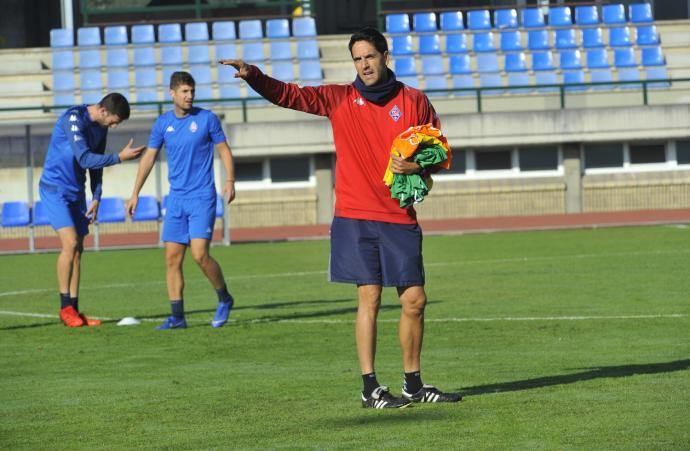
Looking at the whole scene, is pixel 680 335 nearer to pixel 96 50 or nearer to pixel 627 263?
pixel 627 263

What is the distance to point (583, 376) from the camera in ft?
30.8

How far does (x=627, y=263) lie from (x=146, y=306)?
6.84m

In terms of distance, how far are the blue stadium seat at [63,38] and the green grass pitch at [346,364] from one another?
17.6 meters

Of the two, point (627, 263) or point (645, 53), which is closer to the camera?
point (627, 263)

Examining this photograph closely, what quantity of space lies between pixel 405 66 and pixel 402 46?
33.2 inches

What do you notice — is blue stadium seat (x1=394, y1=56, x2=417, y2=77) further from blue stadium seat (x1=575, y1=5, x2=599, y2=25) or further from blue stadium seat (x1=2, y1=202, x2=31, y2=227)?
blue stadium seat (x1=2, y1=202, x2=31, y2=227)

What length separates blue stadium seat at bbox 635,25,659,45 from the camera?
37.6m

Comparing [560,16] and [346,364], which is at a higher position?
[560,16]

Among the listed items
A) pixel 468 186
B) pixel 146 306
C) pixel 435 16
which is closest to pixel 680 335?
pixel 146 306

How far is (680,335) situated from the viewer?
11641 mm

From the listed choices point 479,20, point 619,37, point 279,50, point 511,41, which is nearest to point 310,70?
point 279,50

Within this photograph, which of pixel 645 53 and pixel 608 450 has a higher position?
pixel 645 53

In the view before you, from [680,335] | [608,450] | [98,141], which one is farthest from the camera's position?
[98,141]

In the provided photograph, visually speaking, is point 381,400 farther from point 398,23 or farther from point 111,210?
point 398,23
